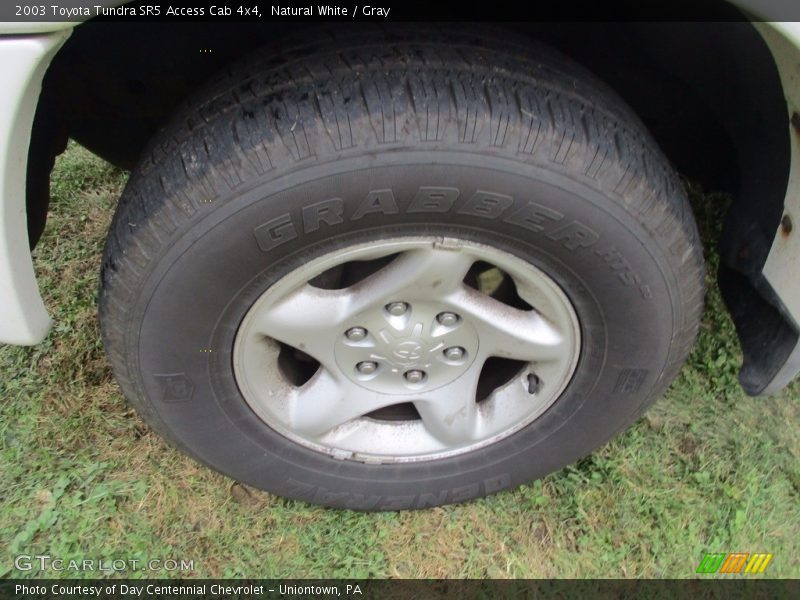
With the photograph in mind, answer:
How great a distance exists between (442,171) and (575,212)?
30 centimetres

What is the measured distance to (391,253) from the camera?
1.58m

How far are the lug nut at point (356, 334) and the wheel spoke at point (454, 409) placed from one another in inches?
11.3

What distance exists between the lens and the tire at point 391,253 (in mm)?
1398

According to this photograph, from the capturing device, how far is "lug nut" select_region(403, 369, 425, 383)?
73.2 inches

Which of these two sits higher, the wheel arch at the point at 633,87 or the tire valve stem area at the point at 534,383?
A: the wheel arch at the point at 633,87

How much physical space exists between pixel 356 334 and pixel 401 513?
0.70m

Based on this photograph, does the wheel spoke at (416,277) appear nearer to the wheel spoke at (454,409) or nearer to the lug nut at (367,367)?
the lug nut at (367,367)

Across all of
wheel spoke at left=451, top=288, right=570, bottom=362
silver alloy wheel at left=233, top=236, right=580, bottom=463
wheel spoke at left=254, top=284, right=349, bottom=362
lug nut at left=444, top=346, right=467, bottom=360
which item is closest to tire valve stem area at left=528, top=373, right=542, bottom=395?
silver alloy wheel at left=233, top=236, right=580, bottom=463

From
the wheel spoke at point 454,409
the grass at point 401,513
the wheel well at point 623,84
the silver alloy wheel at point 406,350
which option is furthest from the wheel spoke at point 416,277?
the grass at point 401,513

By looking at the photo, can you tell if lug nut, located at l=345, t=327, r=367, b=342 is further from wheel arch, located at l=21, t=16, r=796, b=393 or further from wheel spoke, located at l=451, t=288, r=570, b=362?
wheel arch, located at l=21, t=16, r=796, b=393

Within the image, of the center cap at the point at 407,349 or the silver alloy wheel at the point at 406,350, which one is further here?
the center cap at the point at 407,349

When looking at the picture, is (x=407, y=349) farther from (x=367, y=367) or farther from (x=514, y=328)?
(x=514, y=328)

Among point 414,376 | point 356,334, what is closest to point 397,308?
point 356,334

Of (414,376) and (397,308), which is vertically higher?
(397,308)
